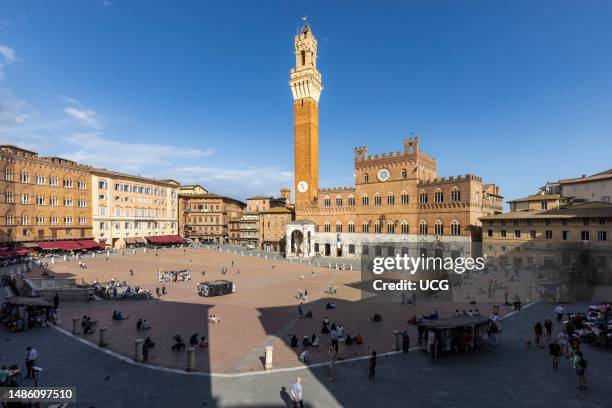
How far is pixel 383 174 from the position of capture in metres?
58.3

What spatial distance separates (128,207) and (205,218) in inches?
784

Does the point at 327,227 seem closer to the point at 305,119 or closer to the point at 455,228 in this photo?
the point at 305,119

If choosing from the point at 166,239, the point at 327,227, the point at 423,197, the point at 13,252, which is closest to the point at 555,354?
the point at 423,197

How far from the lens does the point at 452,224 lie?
1987 inches

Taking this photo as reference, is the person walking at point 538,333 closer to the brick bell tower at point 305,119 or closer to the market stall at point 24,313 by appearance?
the market stall at point 24,313

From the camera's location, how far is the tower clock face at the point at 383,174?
189 ft

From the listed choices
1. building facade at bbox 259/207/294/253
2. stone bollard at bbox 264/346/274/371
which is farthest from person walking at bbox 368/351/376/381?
building facade at bbox 259/207/294/253

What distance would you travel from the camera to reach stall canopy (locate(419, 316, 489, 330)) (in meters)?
16.7

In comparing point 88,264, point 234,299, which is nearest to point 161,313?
point 234,299

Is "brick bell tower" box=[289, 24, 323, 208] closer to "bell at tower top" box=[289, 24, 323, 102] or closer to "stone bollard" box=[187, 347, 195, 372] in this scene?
"bell at tower top" box=[289, 24, 323, 102]

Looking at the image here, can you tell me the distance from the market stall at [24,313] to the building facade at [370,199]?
144 ft

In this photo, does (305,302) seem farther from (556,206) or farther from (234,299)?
(556,206)

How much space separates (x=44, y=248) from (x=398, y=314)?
5538 cm

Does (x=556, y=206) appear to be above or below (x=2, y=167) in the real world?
below
